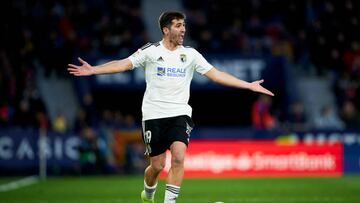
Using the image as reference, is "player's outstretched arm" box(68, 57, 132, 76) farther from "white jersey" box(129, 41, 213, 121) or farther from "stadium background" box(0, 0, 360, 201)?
"stadium background" box(0, 0, 360, 201)

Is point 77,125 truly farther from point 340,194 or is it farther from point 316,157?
point 340,194

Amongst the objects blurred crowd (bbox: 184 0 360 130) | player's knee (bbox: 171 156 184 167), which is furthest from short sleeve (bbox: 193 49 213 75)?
blurred crowd (bbox: 184 0 360 130)

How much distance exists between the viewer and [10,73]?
24641 millimetres

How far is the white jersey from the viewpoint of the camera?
406 inches

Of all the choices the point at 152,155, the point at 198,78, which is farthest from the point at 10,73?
the point at 152,155

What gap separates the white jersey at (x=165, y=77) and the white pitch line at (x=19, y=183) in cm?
740

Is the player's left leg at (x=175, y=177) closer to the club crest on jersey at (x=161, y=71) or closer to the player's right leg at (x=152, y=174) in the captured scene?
the player's right leg at (x=152, y=174)

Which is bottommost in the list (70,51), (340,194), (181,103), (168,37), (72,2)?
(340,194)

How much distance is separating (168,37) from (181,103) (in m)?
0.79

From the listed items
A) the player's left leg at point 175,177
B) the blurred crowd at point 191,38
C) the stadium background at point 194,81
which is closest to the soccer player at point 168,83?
the player's left leg at point 175,177

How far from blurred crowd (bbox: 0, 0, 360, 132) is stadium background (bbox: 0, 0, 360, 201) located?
0.11 ft

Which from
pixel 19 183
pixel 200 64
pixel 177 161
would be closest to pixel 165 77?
pixel 200 64

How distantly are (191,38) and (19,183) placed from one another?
10281 mm

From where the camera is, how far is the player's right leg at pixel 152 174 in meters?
10.6
